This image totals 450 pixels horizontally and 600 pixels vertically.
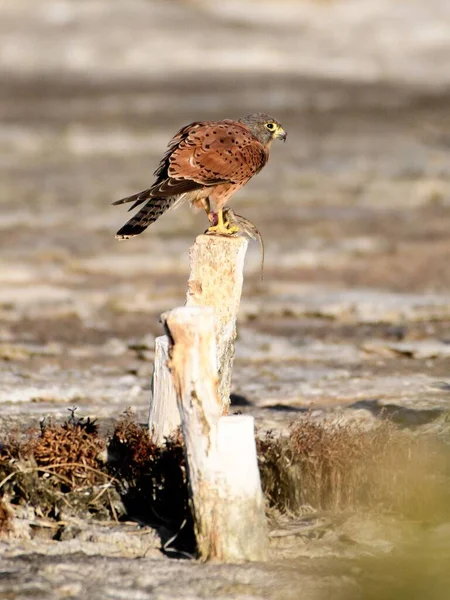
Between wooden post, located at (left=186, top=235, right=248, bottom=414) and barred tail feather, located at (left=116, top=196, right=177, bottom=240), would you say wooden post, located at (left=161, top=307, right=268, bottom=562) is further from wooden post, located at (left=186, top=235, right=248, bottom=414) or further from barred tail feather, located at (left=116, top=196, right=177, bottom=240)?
barred tail feather, located at (left=116, top=196, right=177, bottom=240)

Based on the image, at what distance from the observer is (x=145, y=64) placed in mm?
30531

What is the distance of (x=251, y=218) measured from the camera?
18.0 metres

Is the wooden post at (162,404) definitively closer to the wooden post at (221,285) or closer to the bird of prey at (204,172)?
the wooden post at (221,285)

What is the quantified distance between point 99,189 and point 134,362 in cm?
854

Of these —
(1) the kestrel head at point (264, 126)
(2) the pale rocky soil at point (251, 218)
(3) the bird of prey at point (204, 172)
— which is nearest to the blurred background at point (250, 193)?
(2) the pale rocky soil at point (251, 218)

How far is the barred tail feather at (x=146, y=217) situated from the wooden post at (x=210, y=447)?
170 centimetres

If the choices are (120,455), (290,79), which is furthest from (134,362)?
(290,79)

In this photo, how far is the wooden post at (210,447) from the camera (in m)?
5.84

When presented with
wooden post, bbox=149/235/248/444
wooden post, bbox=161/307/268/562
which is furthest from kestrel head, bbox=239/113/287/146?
wooden post, bbox=161/307/268/562

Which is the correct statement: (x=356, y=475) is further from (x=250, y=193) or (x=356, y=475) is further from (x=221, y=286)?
(x=250, y=193)

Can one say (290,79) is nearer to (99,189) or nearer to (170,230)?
(99,189)

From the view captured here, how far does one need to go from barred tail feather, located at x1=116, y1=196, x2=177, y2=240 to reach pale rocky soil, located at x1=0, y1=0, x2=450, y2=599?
58.6 inches

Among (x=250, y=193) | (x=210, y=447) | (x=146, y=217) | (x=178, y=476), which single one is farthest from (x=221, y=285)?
(x=250, y=193)

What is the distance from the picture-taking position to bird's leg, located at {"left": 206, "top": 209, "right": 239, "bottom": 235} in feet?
24.5
